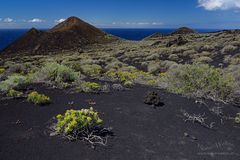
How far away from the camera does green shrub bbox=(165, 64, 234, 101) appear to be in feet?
38.5

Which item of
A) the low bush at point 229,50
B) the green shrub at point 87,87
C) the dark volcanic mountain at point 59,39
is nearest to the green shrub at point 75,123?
the green shrub at point 87,87

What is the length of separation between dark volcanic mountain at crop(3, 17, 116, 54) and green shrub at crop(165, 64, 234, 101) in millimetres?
37728

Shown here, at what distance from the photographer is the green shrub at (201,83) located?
462 inches

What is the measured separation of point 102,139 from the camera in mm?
6672

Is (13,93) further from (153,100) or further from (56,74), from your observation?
(153,100)

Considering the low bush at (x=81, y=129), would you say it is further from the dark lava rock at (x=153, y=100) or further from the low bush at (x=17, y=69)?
the low bush at (x=17, y=69)

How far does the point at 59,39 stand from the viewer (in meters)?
53.0

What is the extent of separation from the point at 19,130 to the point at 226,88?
26.2 ft

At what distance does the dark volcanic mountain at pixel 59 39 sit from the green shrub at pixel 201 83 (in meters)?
37.7

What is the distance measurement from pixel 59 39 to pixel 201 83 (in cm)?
4358

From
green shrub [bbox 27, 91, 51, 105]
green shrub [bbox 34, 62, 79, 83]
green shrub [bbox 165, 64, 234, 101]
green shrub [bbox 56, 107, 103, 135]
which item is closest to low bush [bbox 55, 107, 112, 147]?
green shrub [bbox 56, 107, 103, 135]

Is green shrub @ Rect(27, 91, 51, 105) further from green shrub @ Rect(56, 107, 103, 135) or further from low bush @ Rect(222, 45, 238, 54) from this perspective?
low bush @ Rect(222, 45, 238, 54)

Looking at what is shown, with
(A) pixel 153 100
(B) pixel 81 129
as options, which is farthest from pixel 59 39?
(B) pixel 81 129

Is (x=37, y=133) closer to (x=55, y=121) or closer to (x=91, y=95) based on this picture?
(x=55, y=121)
